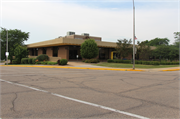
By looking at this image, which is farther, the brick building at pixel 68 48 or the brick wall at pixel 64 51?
the brick wall at pixel 64 51

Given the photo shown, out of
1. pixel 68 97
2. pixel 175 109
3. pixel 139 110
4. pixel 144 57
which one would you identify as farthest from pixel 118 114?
pixel 144 57

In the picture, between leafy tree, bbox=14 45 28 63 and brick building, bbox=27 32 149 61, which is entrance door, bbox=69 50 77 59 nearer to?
brick building, bbox=27 32 149 61

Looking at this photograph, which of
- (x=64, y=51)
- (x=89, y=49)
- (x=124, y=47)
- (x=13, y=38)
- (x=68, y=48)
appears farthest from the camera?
(x=13, y=38)

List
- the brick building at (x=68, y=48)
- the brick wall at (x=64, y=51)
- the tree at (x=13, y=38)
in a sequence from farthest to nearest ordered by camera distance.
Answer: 1. the tree at (x=13, y=38)
2. the brick wall at (x=64, y=51)
3. the brick building at (x=68, y=48)

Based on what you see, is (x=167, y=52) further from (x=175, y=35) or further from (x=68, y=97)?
(x=68, y=97)

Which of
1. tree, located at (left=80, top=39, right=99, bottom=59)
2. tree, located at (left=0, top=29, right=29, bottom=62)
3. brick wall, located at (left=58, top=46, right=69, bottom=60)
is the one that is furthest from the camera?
tree, located at (left=0, top=29, right=29, bottom=62)

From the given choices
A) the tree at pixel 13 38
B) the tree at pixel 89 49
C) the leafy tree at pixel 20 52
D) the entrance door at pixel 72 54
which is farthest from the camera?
the tree at pixel 13 38

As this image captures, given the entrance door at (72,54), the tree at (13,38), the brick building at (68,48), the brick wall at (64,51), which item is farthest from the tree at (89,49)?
the tree at (13,38)

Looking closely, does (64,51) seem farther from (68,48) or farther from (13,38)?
(13,38)

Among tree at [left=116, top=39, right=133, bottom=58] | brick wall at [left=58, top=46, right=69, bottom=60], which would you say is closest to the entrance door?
brick wall at [left=58, top=46, right=69, bottom=60]

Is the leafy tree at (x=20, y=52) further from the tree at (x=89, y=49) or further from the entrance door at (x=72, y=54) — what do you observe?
the tree at (x=89, y=49)

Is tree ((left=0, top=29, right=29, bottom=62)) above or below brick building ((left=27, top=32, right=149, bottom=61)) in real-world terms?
above

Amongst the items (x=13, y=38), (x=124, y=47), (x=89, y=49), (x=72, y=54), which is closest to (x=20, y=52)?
(x=72, y=54)

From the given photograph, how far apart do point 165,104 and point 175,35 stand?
6888 centimetres
